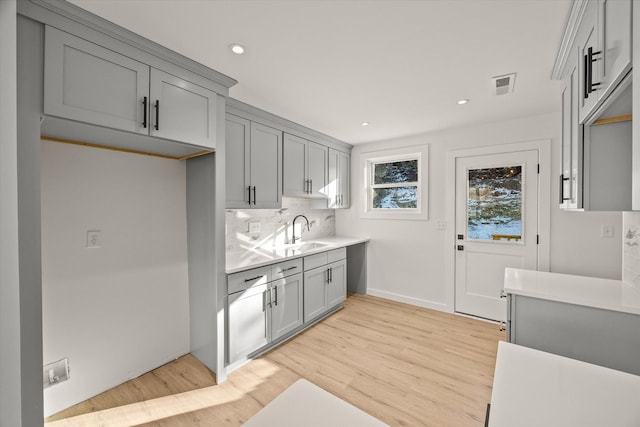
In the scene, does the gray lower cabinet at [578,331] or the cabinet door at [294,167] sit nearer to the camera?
the gray lower cabinet at [578,331]

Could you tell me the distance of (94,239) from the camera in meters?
1.93

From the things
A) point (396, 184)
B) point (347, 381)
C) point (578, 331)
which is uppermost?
point (396, 184)

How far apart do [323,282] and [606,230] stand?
2.83 meters

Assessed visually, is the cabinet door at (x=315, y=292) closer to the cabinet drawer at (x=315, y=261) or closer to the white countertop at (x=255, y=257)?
the cabinet drawer at (x=315, y=261)

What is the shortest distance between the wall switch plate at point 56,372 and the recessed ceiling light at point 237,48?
7.49ft

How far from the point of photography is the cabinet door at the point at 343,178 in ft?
13.3

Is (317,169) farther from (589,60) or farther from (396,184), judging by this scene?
(589,60)

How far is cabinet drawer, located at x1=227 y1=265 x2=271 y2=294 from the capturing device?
7.21 feet

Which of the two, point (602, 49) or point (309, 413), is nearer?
point (309, 413)

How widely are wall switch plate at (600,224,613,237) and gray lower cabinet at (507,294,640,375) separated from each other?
143 centimetres

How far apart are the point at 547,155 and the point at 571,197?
65.1 inches

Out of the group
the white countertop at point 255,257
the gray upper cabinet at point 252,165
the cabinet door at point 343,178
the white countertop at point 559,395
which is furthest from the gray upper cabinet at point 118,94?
the cabinet door at point 343,178

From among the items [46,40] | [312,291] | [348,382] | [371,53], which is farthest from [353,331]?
[46,40]

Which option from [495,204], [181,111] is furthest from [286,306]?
[495,204]
